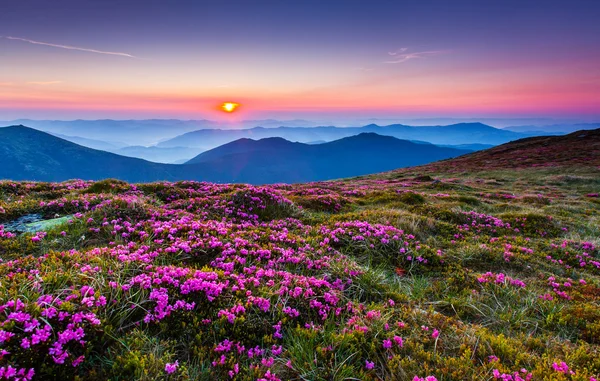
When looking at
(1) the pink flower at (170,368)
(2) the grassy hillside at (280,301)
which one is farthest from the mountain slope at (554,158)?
(1) the pink flower at (170,368)

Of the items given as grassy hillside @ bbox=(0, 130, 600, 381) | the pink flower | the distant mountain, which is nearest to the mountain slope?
the distant mountain

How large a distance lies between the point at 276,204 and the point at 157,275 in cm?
736

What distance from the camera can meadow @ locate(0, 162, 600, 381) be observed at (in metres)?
3.83

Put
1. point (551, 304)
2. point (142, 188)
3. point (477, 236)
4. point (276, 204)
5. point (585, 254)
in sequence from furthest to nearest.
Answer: point (142, 188) → point (276, 204) → point (477, 236) → point (585, 254) → point (551, 304)

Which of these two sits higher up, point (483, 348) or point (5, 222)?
point (5, 222)

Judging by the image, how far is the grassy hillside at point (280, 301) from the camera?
3855mm

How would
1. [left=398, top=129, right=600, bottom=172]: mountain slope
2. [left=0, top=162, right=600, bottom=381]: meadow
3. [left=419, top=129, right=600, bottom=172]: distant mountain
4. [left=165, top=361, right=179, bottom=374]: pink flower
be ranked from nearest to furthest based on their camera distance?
[left=165, top=361, right=179, bottom=374]: pink flower, [left=0, top=162, right=600, bottom=381]: meadow, [left=419, top=129, right=600, bottom=172]: distant mountain, [left=398, top=129, right=600, bottom=172]: mountain slope

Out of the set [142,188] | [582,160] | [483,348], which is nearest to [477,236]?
[483,348]

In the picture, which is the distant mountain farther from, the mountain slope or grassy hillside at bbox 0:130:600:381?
grassy hillside at bbox 0:130:600:381

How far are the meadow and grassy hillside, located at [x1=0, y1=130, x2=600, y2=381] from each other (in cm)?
3

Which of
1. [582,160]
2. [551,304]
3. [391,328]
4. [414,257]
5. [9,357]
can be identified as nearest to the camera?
[9,357]

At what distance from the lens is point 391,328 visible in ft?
16.3

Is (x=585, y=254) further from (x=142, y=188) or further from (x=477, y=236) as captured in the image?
(x=142, y=188)

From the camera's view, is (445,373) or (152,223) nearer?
(445,373)
